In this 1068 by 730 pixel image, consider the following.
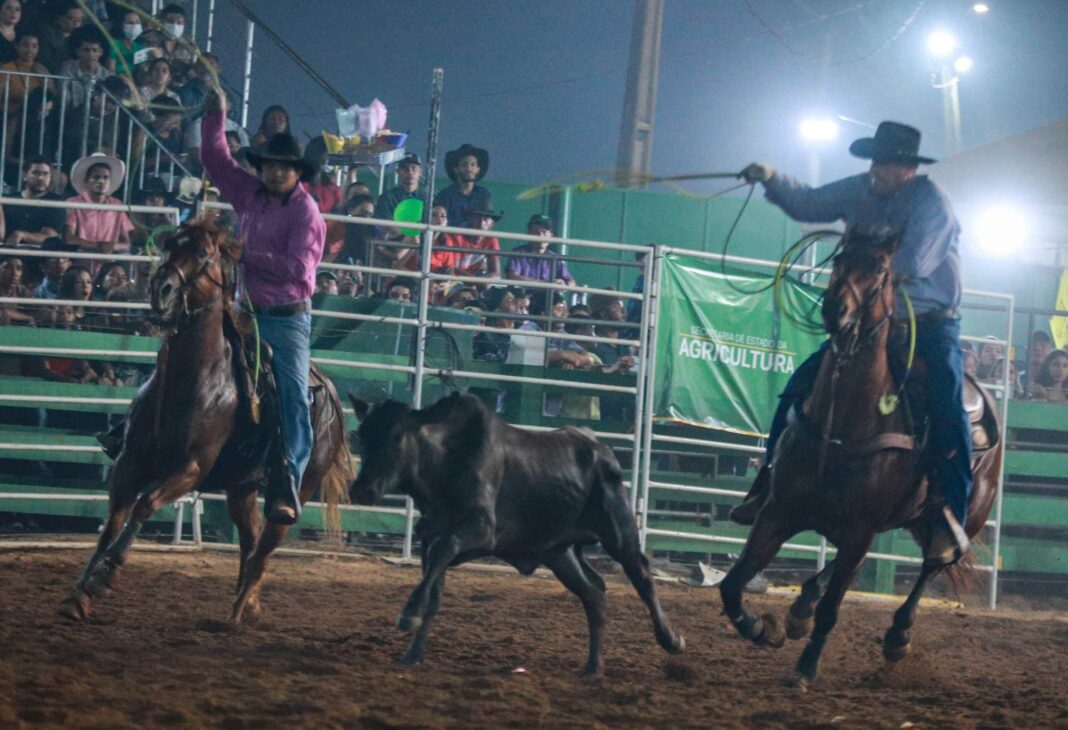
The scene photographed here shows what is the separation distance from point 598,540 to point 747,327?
4.42 m

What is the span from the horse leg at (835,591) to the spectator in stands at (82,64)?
27.2 ft

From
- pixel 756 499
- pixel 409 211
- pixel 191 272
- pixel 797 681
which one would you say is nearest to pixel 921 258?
pixel 756 499

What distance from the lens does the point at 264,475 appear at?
6727 millimetres

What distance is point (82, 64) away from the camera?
12.1 meters

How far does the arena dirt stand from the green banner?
5.74ft

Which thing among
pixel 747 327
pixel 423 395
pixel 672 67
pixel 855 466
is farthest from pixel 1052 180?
pixel 672 67

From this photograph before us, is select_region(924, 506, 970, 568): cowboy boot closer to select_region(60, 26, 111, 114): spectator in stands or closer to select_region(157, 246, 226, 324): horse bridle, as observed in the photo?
select_region(157, 246, 226, 324): horse bridle

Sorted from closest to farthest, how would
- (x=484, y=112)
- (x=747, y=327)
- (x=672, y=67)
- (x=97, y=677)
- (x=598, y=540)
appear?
(x=97, y=677) < (x=598, y=540) < (x=747, y=327) < (x=484, y=112) < (x=672, y=67)

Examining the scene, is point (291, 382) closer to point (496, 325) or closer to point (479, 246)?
point (496, 325)

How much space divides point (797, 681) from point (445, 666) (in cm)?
157

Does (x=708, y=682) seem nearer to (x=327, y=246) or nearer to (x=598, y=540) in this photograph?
(x=598, y=540)

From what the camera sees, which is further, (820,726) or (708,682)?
(708,682)

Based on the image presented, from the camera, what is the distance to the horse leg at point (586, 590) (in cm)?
574

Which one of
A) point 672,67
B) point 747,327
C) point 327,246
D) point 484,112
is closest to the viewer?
point 747,327
